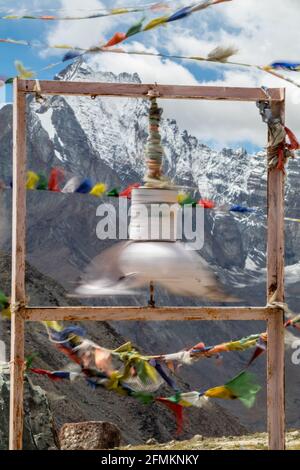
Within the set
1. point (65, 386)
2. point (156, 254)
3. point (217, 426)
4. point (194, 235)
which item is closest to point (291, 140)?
point (194, 235)

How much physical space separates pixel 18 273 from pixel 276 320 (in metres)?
2.03

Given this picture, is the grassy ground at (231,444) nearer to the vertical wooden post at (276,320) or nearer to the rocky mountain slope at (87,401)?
the vertical wooden post at (276,320)

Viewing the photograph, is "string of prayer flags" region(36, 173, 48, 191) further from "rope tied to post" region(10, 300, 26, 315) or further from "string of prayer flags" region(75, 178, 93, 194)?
"rope tied to post" region(10, 300, 26, 315)

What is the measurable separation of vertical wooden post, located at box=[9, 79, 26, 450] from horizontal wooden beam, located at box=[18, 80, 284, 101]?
0.76 ft

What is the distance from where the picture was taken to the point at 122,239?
21.2 ft

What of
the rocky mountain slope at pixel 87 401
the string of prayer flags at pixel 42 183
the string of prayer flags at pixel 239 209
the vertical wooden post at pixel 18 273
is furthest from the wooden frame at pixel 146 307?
the rocky mountain slope at pixel 87 401

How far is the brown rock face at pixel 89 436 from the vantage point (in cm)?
1878

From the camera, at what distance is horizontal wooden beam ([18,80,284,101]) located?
6.73 meters

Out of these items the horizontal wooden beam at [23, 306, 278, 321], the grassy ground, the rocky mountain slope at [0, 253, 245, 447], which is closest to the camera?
the horizontal wooden beam at [23, 306, 278, 321]

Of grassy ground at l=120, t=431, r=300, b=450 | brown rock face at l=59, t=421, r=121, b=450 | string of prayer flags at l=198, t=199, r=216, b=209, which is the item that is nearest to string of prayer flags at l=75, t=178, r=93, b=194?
string of prayer flags at l=198, t=199, r=216, b=209

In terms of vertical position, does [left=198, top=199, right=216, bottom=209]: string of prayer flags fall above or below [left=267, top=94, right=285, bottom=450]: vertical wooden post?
above

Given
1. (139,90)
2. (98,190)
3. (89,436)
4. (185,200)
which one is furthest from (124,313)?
(89,436)

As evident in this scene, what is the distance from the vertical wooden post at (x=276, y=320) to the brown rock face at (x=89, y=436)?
12328 mm
